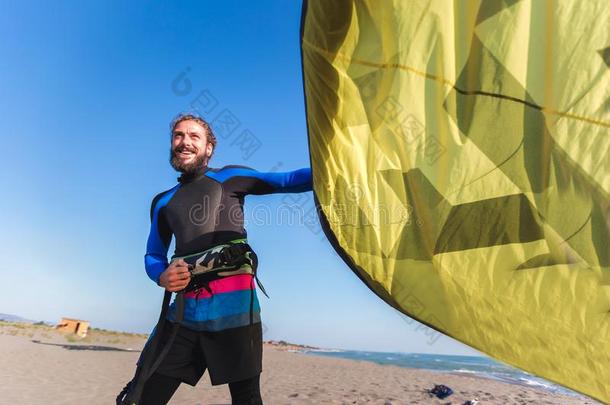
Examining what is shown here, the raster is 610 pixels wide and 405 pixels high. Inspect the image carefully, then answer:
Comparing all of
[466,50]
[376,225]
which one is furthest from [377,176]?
[466,50]

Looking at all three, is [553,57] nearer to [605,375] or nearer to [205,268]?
[605,375]

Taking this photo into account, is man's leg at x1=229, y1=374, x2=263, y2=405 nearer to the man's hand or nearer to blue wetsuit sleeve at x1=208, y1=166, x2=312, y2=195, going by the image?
the man's hand

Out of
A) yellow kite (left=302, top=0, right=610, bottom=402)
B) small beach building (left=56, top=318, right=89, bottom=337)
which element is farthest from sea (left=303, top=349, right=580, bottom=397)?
small beach building (left=56, top=318, right=89, bottom=337)

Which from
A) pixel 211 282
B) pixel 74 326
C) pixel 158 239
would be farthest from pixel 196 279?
pixel 74 326

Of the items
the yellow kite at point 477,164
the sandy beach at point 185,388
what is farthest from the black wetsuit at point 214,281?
the sandy beach at point 185,388

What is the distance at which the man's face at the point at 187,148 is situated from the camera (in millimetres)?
2504

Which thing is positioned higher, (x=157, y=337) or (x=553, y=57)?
(x=553, y=57)

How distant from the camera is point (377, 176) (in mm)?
1621

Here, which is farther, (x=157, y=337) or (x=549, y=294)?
(x=157, y=337)

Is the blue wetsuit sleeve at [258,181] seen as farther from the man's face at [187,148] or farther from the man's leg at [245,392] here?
the man's leg at [245,392]

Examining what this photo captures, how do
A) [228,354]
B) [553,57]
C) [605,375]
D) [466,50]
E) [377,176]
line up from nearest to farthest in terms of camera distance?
1. [605,375]
2. [553,57]
3. [466,50]
4. [377,176]
5. [228,354]

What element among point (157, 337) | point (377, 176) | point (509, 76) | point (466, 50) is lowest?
point (157, 337)

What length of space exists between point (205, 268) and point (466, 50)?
1494 mm

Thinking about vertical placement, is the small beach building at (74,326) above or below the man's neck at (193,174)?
above
